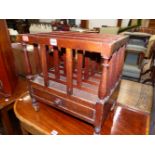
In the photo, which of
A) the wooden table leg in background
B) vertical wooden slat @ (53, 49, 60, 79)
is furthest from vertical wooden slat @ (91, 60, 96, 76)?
the wooden table leg in background

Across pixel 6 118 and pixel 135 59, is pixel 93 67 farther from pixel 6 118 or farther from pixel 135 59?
pixel 135 59

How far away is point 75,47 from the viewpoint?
535mm

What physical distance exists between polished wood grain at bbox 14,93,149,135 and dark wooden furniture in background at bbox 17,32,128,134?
89 millimetres

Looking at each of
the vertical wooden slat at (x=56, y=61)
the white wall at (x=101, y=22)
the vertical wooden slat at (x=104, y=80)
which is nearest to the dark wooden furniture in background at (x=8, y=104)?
the vertical wooden slat at (x=56, y=61)

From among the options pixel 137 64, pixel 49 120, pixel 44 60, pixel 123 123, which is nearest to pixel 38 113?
pixel 49 120

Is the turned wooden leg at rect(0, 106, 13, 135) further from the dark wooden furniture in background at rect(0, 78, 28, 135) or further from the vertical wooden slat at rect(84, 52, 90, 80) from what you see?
the vertical wooden slat at rect(84, 52, 90, 80)

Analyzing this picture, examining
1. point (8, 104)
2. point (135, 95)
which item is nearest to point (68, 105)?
point (8, 104)

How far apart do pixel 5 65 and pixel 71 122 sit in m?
0.63

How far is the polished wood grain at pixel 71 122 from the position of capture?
2.47 feet

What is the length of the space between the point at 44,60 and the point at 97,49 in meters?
0.30

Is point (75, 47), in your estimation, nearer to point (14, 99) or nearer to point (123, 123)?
point (123, 123)

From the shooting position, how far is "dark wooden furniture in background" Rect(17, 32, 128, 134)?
52cm

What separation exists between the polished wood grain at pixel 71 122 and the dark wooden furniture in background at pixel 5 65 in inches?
8.2

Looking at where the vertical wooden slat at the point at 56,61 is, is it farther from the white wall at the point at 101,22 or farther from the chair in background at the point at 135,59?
the white wall at the point at 101,22
